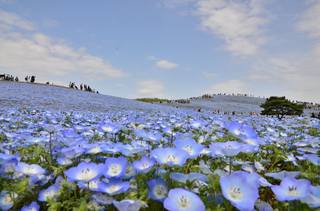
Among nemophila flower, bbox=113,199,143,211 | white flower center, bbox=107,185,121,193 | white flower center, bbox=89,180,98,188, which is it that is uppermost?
white flower center, bbox=107,185,121,193

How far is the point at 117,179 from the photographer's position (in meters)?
1.51

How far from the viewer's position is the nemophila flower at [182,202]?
1.25 meters

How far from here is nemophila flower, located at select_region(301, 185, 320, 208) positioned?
137 centimetres

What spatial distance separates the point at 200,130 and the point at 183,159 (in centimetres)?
308

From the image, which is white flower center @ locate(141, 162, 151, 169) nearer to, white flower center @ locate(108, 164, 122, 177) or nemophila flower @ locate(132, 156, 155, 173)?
→ nemophila flower @ locate(132, 156, 155, 173)

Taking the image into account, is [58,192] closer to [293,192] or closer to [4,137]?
[293,192]

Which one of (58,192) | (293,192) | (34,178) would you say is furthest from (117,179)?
(293,192)

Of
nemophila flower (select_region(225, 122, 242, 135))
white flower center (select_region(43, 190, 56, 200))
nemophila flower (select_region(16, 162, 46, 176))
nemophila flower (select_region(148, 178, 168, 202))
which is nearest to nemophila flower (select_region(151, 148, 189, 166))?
nemophila flower (select_region(148, 178, 168, 202))

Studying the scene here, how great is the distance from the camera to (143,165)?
1.61 m

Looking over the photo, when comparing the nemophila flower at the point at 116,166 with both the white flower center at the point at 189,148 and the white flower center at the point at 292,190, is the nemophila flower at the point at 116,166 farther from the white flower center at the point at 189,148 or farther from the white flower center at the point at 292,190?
the white flower center at the point at 292,190

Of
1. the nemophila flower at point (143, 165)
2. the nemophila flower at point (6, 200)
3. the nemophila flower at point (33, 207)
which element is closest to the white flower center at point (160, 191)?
the nemophila flower at point (143, 165)

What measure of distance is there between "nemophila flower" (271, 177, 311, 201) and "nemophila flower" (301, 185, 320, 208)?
2cm

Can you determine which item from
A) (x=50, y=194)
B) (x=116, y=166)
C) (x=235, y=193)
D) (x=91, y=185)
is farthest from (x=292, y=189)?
(x=50, y=194)

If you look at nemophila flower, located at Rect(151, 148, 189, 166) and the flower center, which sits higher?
nemophila flower, located at Rect(151, 148, 189, 166)
